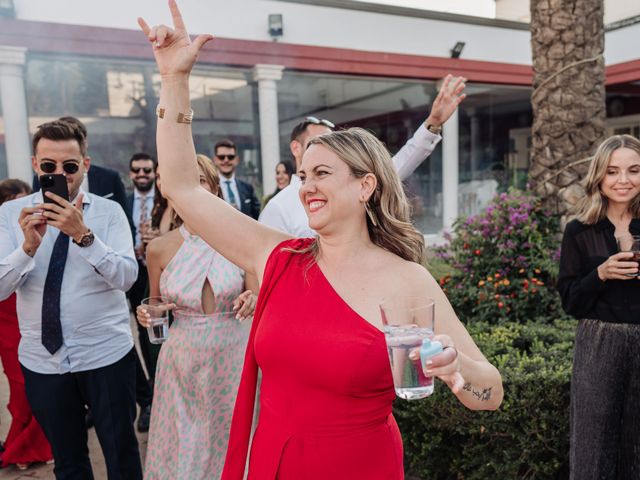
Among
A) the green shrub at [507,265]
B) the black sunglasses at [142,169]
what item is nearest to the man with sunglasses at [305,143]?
the green shrub at [507,265]

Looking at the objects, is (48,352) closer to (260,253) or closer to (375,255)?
(260,253)

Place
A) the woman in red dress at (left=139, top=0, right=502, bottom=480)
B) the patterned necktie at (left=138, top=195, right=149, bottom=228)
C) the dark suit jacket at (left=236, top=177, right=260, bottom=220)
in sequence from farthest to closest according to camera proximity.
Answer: the dark suit jacket at (left=236, top=177, right=260, bottom=220) < the patterned necktie at (left=138, top=195, right=149, bottom=228) < the woman in red dress at (left=139, top=0, right=502, bottom=480)

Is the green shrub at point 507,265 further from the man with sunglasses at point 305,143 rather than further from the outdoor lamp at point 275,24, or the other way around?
the outdoor lamp at point 275,24

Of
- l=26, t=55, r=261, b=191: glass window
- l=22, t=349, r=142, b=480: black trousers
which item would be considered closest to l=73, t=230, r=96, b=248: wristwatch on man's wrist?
l=22, t=349, r=142, b=480: black trousers

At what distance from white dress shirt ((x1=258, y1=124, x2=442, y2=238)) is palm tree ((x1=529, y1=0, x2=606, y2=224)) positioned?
76.2 inches

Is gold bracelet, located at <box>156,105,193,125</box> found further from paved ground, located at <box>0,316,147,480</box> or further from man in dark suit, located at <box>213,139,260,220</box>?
man in dark suit, located at <box>213,139,260,220</box>

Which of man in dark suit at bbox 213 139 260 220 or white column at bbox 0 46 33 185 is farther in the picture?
white column at bbox 0 46 33 185

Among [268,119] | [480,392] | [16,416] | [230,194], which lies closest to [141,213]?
[230,194]

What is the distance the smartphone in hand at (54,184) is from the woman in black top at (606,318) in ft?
8.25

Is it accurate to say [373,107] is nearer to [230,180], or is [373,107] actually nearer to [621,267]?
[230,180]

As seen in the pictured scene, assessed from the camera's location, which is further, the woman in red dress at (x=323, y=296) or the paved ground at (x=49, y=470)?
the paved ground at (x=49, y=470)

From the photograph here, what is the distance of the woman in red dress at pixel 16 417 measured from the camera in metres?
3.94

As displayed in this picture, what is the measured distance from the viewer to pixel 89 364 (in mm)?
2729

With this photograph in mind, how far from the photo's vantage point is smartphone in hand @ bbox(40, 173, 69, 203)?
99.2 inches
